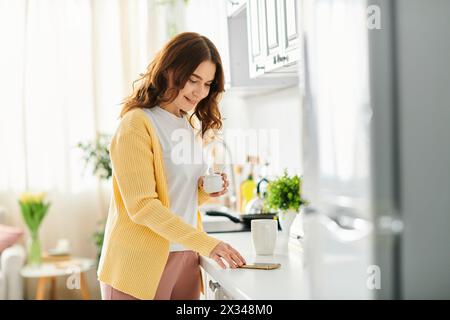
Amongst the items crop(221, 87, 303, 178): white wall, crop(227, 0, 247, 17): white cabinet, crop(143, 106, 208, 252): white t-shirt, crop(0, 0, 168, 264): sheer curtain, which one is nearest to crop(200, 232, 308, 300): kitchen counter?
crop(143, 106, 208, 252): white t-shirt

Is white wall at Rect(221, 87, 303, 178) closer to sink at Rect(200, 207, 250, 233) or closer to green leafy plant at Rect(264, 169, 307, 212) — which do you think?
sink at Rect(200, 207, 250, 233)

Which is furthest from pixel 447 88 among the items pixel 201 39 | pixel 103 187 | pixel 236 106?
pixel 103 187

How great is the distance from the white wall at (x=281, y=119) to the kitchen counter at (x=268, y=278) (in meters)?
0.72

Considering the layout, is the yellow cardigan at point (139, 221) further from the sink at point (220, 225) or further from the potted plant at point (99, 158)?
the potted plant at point (99, 158)

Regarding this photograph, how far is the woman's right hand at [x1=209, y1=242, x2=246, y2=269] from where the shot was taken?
1516 mm

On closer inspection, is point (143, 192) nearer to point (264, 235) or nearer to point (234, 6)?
point (264, 235)

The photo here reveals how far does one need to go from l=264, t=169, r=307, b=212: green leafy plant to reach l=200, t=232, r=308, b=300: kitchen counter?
106 millimetres

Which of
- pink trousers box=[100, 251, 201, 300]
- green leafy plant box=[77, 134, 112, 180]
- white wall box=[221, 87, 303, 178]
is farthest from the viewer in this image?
green leafy plant box=[77, 134, 112, 180]

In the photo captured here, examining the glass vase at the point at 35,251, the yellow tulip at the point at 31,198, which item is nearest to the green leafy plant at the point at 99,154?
the yellow tulip at the point at 31,198

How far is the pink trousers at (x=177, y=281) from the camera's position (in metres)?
1.63

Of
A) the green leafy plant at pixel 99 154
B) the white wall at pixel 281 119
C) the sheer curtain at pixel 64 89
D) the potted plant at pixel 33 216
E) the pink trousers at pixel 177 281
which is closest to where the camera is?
the pink trousers at pixel 177 281

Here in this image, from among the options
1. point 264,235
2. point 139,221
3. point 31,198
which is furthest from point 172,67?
point 31,198

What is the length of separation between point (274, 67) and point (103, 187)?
2.31m

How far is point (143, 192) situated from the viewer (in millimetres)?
1522
